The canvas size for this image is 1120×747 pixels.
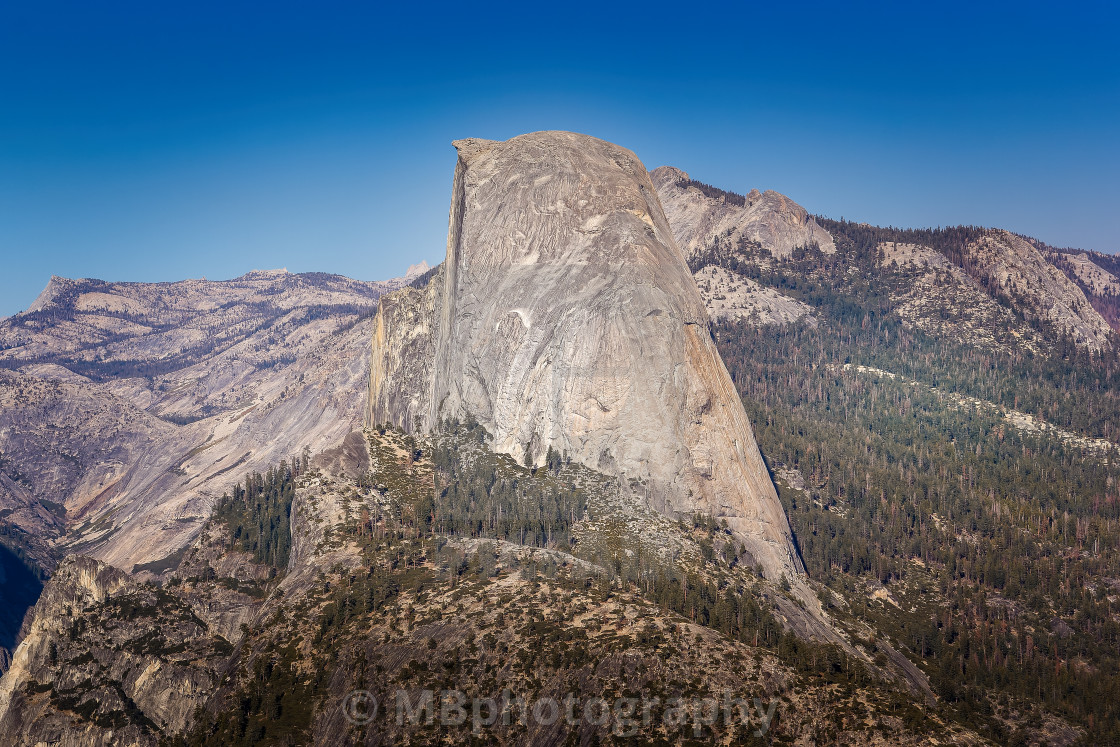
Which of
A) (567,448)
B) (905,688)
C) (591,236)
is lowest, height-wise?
(905,688)

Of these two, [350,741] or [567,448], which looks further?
[567,448]

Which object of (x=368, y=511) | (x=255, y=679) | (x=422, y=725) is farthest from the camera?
(x=368, y=511)

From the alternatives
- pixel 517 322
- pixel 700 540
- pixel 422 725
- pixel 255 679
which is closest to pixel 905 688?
pixel 700 540

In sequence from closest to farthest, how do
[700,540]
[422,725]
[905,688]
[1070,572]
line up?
[422,725] < [905,688] < [700,540] < [1070,572]

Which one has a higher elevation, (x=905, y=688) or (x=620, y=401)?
(x=620, y=401)

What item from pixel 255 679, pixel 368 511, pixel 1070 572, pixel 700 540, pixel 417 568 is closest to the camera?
pixel 255 679

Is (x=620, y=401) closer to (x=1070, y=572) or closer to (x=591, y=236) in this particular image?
(x=591, y=236)

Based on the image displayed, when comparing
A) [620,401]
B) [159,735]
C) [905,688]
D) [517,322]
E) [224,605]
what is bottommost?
[159,735]

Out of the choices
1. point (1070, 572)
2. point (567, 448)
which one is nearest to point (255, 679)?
point (567, 448)

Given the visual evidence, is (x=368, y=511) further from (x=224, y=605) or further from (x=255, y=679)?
(x=255, y=679)
